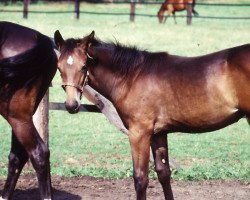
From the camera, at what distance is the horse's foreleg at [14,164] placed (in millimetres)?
6016

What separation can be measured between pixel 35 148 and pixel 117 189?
1.35 meters

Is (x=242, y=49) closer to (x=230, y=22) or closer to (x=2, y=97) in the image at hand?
(x=2, y=97)

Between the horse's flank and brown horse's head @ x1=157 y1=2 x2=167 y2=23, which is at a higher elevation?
the horse's flank

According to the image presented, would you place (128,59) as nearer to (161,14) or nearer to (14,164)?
(14,164)

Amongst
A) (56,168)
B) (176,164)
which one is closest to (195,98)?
(176,164)

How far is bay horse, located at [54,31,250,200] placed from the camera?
5.25 meters

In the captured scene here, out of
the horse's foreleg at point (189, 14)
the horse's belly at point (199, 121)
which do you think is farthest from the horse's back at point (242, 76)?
the horse's foreleg at point (189, 14)

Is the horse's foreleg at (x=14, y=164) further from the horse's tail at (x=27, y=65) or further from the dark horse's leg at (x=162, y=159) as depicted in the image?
the dark horse's leg at (x=162, y=159)

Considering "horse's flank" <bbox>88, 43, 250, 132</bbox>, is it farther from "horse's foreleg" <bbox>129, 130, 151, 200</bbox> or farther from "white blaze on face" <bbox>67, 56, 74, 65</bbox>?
"white blaze on face" <bbox>67, 56, 74, 65</bbox>

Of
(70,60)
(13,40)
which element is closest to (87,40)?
(70,60)

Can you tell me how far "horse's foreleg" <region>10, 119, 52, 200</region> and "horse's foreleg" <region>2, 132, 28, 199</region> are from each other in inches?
15.3

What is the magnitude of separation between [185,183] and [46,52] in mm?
2278

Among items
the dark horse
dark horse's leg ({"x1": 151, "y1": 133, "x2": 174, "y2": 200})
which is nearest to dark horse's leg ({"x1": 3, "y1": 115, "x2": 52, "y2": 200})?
the dark horse

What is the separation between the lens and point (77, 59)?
17.4ft
